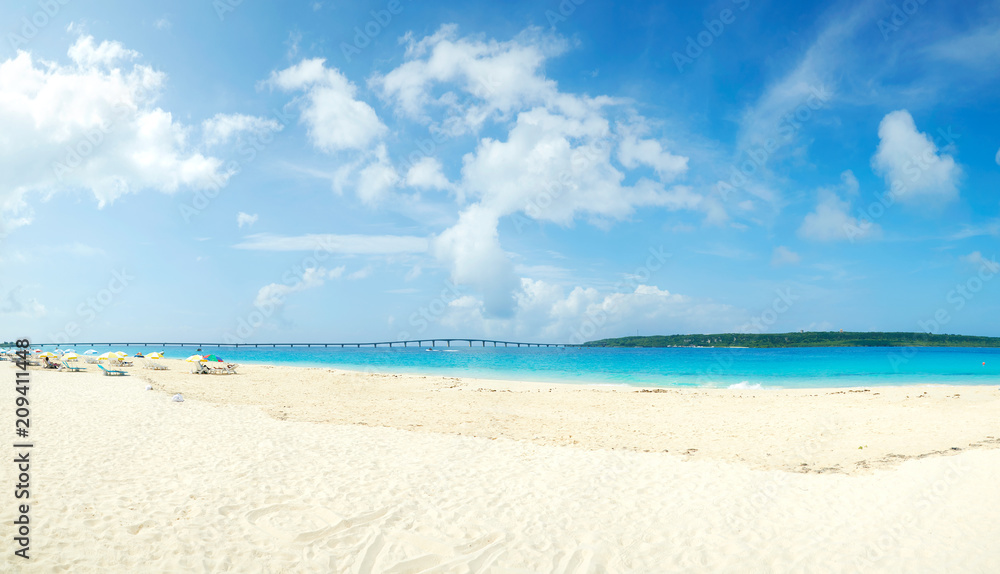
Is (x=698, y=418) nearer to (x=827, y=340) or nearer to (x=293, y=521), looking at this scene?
(x=293, y=521)

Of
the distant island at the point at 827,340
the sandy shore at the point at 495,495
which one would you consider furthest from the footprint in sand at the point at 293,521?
the distant island at the point at 827,340

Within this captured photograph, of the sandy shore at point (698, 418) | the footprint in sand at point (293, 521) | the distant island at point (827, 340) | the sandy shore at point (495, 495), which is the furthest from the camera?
the distant island at point (827, 340)

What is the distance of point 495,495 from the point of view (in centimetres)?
723

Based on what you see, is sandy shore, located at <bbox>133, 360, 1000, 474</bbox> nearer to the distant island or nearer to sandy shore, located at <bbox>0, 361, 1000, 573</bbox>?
sandy shore, located at <bbox>0, 361, 1000, 573</bbox>

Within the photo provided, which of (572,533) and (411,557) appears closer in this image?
(411,557)

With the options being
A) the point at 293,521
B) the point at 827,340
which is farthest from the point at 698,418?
the point at 827,340

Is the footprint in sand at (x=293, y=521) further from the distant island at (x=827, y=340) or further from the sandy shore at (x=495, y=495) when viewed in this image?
the distant island at (x=827, y=340)

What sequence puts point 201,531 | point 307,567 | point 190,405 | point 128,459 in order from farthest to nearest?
point 190,405
point 128,459
point 201,531
point 307,567

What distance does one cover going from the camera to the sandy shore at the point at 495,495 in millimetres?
5418

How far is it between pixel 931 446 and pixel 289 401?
18391mm

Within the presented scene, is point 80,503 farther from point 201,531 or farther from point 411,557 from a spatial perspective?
point 411,557

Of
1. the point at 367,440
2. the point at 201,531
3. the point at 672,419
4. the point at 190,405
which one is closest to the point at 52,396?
the point at 190,405

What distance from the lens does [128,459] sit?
827cm

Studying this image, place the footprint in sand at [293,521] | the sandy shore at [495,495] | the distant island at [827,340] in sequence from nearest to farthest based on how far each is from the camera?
the sandy shore at [495,495] < the footprint in sand at [293,521] < the distant island at [827,340]
